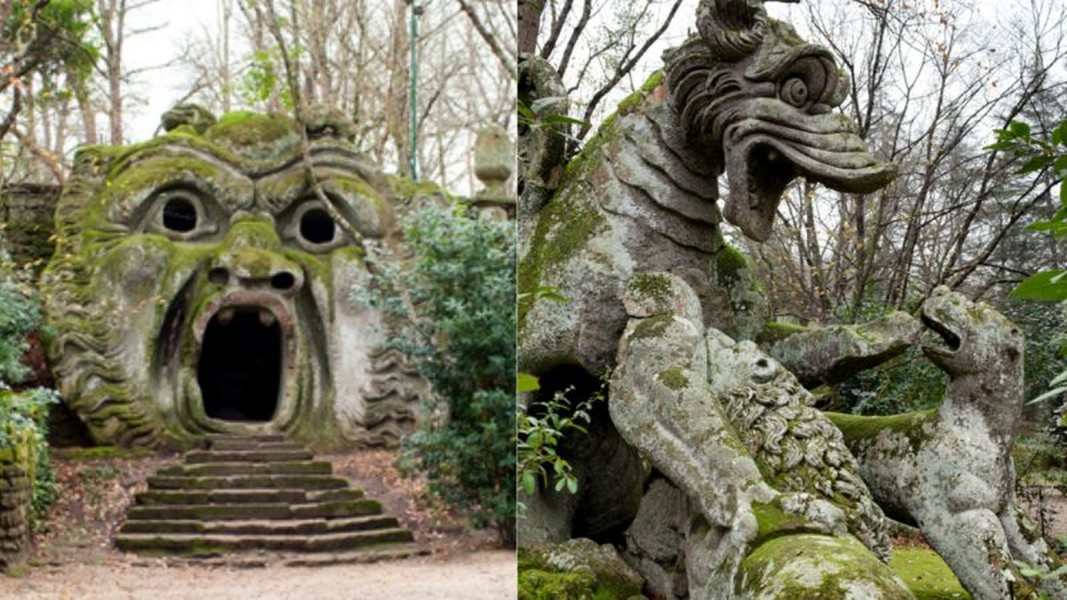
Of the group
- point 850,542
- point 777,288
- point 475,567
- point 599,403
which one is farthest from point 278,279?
point 850,542

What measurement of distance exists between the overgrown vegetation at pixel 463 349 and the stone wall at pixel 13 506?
72.2 inches

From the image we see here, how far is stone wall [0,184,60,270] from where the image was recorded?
6.01 m

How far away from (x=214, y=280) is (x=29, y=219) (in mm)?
1113

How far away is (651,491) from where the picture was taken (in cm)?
132

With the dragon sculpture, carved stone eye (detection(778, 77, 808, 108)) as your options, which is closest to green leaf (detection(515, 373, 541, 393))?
the dragon sculpture

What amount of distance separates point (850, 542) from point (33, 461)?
496 cm

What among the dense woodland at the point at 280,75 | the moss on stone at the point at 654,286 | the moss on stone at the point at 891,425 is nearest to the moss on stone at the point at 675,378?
the moss on stone at the point at 654,286

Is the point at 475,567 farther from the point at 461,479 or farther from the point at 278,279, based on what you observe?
the point at 278,279

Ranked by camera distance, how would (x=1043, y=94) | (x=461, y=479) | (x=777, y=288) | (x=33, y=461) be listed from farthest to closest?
(x=461, y=479)
(x=33, y=461)
(x=777, y=288)
(x=1043, y=94)

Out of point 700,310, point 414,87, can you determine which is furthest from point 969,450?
point 414,87

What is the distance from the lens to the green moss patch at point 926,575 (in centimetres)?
125

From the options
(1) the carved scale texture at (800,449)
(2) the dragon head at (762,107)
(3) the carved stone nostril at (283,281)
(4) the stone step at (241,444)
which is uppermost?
(3) the carved stone nostril at (283,281)

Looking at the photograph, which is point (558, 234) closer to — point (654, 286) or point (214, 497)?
point (654, 286)

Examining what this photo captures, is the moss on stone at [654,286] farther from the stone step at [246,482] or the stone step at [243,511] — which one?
the stone step at [246,482]
